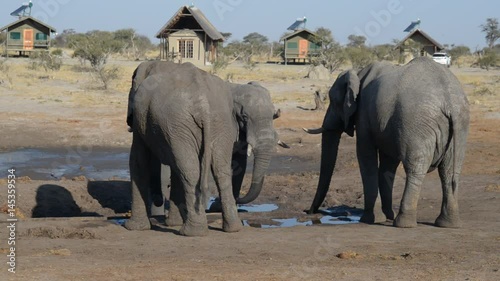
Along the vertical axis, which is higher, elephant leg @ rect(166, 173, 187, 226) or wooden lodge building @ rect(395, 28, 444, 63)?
wooden lodge building @ rect(395, 28, 444, 63)

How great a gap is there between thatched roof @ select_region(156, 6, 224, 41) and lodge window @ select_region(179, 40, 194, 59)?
836 mm

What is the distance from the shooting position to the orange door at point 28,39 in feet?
191

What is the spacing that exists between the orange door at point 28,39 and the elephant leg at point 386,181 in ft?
165

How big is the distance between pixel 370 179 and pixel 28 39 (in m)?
51.3

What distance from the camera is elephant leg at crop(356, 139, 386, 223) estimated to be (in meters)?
10.6

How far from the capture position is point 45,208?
492 inches

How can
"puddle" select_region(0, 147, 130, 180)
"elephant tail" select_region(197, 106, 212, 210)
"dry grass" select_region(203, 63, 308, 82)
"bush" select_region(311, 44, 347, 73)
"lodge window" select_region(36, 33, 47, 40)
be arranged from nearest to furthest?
"elephant tail" select_region(197, 106, 212, 210)
"puddle" select_region(0, 147, 130, 180)
"dry grass" select_region(203, 63, 308, 82)
"bush" select_region(311, 44, 347, 73)
"lodge window" select_region(36, 33, 47, 40)

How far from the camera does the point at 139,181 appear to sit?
→ 10.2 meters

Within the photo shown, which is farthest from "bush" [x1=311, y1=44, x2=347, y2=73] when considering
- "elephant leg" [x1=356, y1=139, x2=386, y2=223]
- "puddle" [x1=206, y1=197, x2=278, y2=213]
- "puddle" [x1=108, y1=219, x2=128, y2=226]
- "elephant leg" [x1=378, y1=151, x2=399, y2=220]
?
"puddle" [x1=108, y1=219, x2=128, y2=226]

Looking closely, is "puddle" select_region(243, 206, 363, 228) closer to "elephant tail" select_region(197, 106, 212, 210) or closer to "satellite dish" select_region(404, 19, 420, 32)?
"elephant tail" select_region(197, 106, 212, 210)

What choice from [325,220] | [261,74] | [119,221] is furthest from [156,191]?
[261,74]

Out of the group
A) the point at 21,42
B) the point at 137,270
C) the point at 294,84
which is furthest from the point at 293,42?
the point at 137,270

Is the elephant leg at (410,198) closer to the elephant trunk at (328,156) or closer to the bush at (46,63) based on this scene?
the elephant trunk at (328,156)

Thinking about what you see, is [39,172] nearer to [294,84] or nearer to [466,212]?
[466,212]
